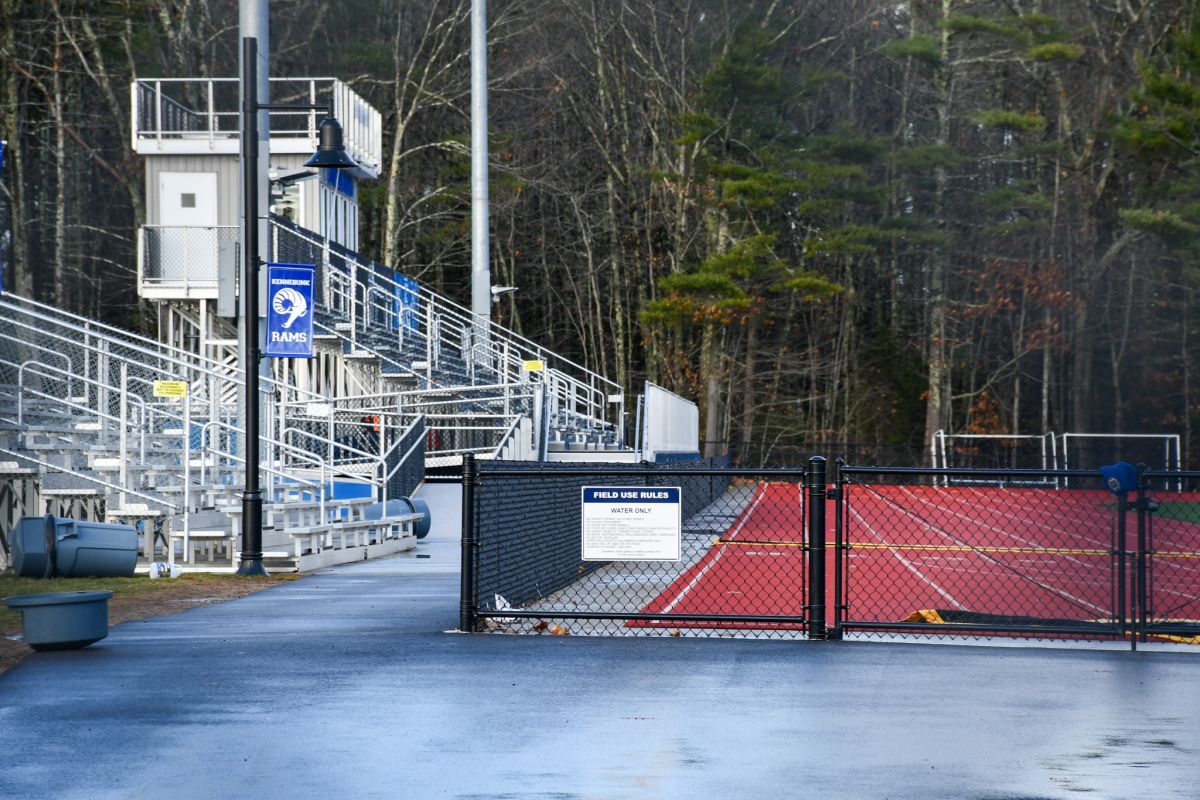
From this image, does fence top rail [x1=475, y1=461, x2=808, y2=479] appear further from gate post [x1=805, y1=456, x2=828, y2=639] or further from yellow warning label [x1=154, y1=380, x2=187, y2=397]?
yellow warning label [x1=154, y1=380, x2=187, y2=397]

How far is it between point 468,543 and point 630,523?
1.41 m

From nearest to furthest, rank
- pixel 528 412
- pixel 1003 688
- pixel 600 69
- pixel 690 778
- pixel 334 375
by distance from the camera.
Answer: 1. pixel 690 778
2. pixel 1003 688
3. pixel 528 412
4. pixel 334 375
5. pixel 600 69

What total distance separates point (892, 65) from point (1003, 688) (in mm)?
58047

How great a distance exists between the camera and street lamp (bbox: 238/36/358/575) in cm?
Result: 2098

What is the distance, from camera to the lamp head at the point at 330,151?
21.4 m

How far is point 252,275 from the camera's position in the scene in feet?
70.7

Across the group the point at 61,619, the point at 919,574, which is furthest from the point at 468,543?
the point at 919,574

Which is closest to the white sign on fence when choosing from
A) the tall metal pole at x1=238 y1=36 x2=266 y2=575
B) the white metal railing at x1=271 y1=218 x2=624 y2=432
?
the tall metal pole at x1=238 y1=36 x2=266 y2=575

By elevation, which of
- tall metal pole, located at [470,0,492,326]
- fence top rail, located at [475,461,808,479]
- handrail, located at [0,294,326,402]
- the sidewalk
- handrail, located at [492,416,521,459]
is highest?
tall metal pole, located at [470,0,492,326]

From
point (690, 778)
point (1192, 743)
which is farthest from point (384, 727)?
point (1192, 743)

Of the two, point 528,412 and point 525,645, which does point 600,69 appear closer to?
point 528,412

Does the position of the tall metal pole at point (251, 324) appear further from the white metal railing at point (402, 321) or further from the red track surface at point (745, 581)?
the white metal railing at point (402, 321)

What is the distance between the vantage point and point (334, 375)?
40969mm

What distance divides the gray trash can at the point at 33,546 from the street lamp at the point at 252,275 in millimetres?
2285
